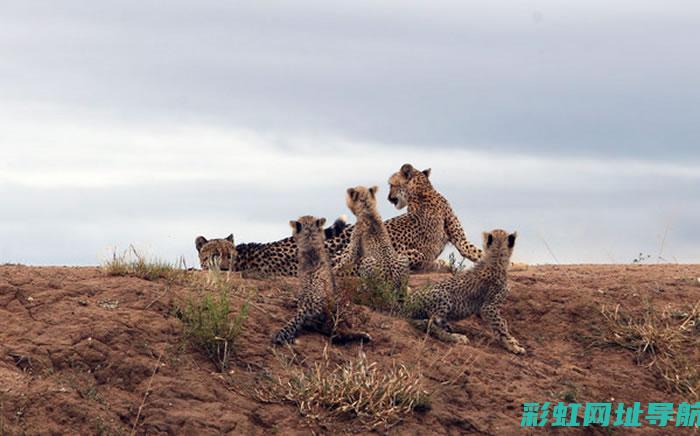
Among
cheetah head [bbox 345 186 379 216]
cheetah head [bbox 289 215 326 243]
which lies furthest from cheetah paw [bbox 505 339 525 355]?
cheetah head [bbox 345 186 379 216]

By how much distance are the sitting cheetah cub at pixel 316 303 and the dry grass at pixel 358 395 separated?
66 cm

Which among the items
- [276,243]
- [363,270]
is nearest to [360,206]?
[363,270]

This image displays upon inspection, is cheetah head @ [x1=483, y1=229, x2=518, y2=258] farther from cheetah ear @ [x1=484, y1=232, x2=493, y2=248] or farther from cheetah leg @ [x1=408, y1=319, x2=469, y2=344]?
cheetah leg @ [x1=408, y1=319, x2=469, y2=344]

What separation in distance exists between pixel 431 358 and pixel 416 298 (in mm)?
875

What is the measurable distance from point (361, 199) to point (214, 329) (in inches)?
107

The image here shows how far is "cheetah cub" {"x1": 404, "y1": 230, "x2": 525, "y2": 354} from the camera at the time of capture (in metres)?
10.0

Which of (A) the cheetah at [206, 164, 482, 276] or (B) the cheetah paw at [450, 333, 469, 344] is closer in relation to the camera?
(B) the cheetah paw at [450, 333, 469, 344]

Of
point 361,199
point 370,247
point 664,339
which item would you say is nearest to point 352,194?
point 361,199

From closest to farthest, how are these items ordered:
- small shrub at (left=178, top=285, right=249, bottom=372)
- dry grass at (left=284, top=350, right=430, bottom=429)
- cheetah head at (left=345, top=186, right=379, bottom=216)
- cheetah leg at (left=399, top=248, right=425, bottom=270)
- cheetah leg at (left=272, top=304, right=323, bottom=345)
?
1. dry grass at (left=284, top=350, right=430, bottom=429)
2. small shrub at (left=178, top=285, right=249, bottom=372)
3. cheetah leg at (left=272, top=304, right=323, bottom=345)
4. cheetah head at (left=345, top=186, right=379, bottom=216)
5. cheetah leg at (left=399, top=248, right=425, bottom=270)

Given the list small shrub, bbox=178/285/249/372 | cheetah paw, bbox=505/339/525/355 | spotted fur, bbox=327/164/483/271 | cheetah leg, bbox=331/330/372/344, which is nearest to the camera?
small shrub, bbox=178/285/249/372

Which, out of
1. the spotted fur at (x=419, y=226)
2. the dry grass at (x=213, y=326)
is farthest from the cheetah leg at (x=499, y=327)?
the spotted fur at (x=419, y=226)

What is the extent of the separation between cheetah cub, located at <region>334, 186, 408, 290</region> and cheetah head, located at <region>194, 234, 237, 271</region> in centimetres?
128

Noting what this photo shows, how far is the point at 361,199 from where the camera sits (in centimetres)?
1104

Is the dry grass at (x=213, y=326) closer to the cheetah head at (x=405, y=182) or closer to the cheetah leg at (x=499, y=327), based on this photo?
the cheetah leg at (x=499, y=327)
